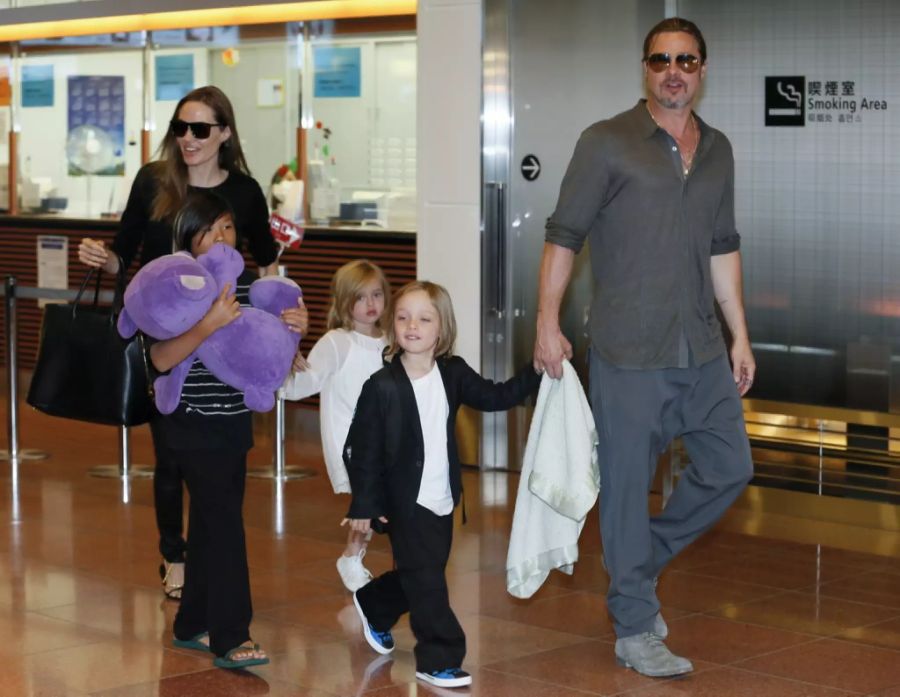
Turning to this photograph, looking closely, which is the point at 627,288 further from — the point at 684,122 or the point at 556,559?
the point at 556,559

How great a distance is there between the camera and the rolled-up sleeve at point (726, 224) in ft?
17.5

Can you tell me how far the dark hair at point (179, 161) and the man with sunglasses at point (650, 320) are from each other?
1363 millimetres

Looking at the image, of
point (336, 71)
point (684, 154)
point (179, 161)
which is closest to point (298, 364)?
point (179, 161)

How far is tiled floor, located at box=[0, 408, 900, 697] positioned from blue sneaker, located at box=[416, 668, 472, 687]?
1.9 inches

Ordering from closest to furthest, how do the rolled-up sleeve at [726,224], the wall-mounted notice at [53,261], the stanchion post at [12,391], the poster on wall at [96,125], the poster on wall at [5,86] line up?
the rolled-up sleeve at [726,224] → the stanchion post at [12,391] → the wall-mounted notice at [53,261] → the poster on wall at [96,125] → the poster on wall at [5,86]

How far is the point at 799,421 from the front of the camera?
25.5ft

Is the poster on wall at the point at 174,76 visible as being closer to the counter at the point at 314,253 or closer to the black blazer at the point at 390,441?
the counter at the point at 314,253

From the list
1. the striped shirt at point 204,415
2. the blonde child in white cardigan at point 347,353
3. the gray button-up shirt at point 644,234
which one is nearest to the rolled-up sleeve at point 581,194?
the gray button-up shirt at point 644,234

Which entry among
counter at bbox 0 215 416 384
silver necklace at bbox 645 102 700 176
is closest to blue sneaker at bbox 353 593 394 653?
silver necklace at bbox 645 102 700 176

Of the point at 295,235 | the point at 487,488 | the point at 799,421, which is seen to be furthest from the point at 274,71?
the point at 799,421

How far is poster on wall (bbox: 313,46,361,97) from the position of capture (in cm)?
1119

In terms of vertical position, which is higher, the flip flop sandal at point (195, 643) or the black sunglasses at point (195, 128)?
the black sunglasses at point (195, 128)

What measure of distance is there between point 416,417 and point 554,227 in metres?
0.74

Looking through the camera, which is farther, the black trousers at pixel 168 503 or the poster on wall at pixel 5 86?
the poster on wall at pixel 5 86
